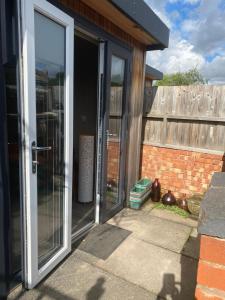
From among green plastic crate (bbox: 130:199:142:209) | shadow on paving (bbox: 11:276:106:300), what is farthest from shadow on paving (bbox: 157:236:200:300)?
green plastic crate (bbox: 130:199:142:209)

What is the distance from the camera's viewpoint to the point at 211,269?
0.84 meters

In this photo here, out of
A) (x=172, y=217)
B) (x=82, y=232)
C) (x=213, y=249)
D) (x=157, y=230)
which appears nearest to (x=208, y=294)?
(x=213, y=249)

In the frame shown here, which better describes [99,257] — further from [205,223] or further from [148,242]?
[205,223]

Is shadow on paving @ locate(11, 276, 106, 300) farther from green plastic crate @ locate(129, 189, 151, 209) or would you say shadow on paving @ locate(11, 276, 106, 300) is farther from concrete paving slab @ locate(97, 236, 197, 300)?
green plastic crate @ locate(129, 189, 151, 209)

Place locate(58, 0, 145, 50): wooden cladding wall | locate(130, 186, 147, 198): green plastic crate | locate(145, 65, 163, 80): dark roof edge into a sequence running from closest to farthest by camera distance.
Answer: locate(58, 0, 145, 50): wooden cladding wall → locate(130, 186, 147, 198): green plastic crate → locate(145, 65, 163, 80): dark roof edge

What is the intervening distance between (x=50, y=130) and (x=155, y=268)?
1.74 metres

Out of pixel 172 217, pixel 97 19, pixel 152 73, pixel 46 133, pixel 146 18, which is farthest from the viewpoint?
pixel 152 73

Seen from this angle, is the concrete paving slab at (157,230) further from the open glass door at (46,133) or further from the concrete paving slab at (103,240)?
the open glass door at (46,133)

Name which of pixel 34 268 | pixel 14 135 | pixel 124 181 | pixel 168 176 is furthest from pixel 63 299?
pixel 168 176

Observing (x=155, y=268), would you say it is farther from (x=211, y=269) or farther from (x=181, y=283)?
(x=211, y=269)

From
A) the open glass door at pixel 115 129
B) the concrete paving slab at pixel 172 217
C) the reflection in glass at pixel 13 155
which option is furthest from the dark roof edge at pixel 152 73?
the reflection in glass at pixel 13 155

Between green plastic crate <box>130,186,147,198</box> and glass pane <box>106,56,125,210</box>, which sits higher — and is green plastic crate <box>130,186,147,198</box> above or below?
below

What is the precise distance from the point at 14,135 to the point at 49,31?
91 centimetres

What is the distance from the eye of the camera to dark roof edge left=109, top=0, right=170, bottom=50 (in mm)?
2688
